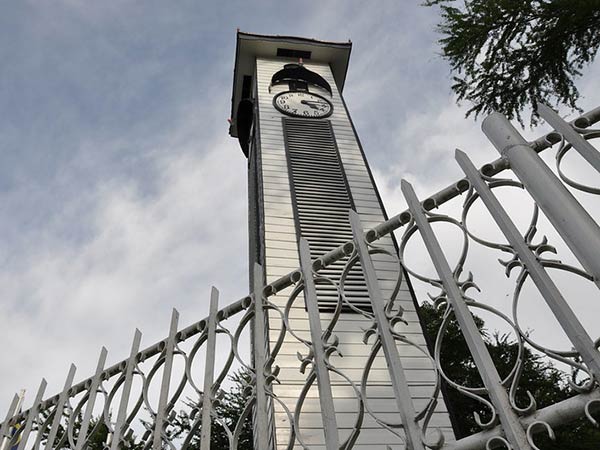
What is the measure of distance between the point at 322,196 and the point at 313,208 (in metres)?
0.49

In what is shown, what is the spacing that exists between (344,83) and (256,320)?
16.2 m

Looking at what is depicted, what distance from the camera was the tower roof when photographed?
1653cm

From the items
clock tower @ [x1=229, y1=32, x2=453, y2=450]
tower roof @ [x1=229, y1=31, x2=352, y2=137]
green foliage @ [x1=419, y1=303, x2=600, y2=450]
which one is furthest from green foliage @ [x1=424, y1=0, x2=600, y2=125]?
tower roof @ [x1=229, y1=31, x2=352, y2=137]

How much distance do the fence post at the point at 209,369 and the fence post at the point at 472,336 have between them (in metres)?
1.17

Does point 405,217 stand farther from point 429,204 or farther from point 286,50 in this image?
point 286,50

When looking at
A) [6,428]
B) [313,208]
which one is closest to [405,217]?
[6,428]

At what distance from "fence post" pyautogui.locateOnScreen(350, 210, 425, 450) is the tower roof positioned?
51.4ft

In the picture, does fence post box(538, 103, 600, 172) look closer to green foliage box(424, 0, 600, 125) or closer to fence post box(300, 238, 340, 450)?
fence post box(300, 238, 340, 450)

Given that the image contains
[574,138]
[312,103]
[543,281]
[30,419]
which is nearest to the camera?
[543,281]

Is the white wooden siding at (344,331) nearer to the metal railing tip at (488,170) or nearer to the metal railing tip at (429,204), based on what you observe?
the metal railing tip at (429,204)

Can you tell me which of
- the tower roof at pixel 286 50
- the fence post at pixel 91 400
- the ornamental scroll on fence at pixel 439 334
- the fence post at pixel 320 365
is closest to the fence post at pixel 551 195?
the ornamental scroll on fence at pixel 439 334

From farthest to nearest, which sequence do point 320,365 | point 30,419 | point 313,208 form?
point 313,208 < point 30,419 < point 320,365

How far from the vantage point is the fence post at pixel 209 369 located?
2.19m

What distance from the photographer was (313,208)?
951 cm
